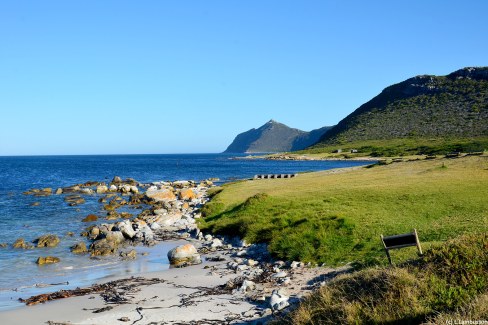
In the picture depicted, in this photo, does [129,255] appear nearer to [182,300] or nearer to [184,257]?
[184,257]

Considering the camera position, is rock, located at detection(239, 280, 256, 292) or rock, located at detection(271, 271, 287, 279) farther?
rock, located at detection(271, 271, 287, 279)

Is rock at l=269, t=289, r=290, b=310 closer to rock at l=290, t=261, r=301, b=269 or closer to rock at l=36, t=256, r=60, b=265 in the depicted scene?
rock at l=290, t=261, r=301, b=269

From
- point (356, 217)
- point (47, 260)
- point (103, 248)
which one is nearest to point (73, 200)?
point (103, 248)

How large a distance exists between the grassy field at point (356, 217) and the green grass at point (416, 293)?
4311mm

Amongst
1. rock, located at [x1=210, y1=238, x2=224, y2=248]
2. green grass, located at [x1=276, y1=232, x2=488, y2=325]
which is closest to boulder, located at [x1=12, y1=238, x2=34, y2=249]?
rock, located at [x1=210, y1=238, x2=224, y2=248]

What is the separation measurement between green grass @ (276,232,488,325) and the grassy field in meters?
4.31

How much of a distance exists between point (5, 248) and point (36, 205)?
26608 mm

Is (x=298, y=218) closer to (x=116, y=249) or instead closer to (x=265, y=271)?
(x=265, y=271)

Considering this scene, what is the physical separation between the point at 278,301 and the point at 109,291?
7532 mm

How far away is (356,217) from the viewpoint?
2308 cm

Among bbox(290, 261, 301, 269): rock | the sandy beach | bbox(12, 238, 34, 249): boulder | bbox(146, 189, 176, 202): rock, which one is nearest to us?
Answer: the sandy beach

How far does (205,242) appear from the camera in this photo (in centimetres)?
2692

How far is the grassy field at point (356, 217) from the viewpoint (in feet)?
62.3

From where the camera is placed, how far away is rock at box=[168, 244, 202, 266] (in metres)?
21.8
